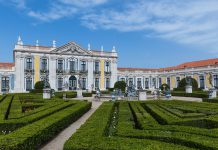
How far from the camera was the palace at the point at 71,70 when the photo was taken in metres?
43.2

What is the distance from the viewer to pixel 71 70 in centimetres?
4784

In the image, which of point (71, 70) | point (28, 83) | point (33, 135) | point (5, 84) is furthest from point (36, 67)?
point (33, 135)

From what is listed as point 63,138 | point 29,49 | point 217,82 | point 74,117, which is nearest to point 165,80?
point 217,82

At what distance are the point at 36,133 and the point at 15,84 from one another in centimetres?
3795

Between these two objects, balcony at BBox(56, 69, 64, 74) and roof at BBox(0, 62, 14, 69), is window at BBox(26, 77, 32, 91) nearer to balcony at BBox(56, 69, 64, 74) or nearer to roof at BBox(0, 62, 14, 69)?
roof at BBox(0, 62, 14, 69)

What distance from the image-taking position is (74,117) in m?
12.9

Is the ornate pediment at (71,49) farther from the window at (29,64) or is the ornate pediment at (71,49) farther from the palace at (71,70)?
the window at (29,64)

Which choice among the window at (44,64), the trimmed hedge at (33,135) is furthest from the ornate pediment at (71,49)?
the trimmed hedge at (33,135)

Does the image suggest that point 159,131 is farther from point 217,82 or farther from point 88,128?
point 217,82

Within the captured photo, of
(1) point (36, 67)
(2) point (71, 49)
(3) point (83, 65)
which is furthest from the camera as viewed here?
(3) point (83, 65)

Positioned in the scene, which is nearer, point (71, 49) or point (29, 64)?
point (29, 64)

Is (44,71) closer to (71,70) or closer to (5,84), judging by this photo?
(71,70)

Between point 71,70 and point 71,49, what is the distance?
385 cm

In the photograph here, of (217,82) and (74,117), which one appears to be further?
(217,82)
